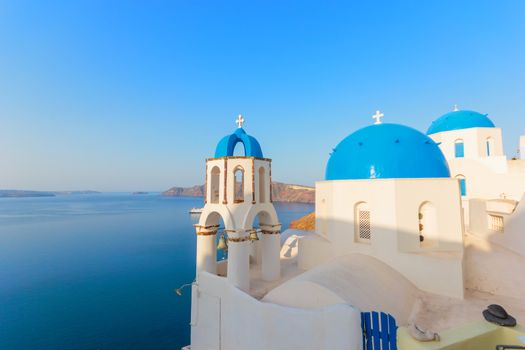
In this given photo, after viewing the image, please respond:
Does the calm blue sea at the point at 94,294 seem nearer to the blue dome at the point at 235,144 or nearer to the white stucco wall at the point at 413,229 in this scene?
the blue dome at the point at 235,144

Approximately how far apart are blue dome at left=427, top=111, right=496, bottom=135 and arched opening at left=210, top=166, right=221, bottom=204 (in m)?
18.9

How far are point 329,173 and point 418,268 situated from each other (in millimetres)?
5459

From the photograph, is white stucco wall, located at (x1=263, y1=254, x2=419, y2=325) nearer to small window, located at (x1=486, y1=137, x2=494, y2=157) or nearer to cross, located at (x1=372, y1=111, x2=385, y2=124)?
cross, located at (x1=372, y1=111, x2=385, y2=124)

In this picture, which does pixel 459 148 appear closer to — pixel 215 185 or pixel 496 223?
pixel 496 223

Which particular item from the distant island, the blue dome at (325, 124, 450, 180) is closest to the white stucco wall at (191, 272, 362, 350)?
the blue dome at (325, 124, 450, 180)

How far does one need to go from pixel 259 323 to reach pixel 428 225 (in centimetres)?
775

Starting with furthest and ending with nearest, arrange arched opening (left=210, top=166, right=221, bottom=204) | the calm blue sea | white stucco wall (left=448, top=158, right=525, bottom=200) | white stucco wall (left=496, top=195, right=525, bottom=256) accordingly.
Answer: the calm blue sea
white stucco wall (left=448, top=158, right=525, bottom=200)
arched opening (left=210, top=166, right=221, bottom=204)
white stucco wall (left=496, top=195, right=525, bottom=256)

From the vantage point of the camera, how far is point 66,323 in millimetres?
19656

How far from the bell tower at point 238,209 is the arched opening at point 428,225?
237 inches

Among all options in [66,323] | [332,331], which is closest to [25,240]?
[66,323]

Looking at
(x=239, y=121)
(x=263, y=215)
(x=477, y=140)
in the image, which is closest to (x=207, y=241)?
(x=263, y=215)

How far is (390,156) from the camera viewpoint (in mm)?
10617

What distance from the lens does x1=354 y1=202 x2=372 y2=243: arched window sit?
421 inches

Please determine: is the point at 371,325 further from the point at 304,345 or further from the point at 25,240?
the point at 25,240
